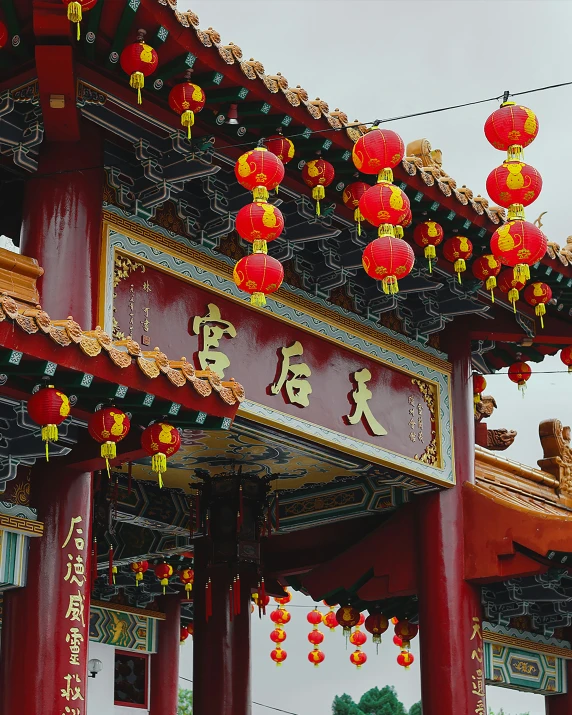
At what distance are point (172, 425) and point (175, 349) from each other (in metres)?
1.40

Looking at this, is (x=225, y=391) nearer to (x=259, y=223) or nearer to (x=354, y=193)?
(x=259, y=223)

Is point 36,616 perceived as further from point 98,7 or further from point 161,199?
point 98,7

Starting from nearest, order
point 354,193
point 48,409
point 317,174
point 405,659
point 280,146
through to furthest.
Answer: point 48,409 → point 280,146 → point 317,174 → point 354,193 → point 405,659

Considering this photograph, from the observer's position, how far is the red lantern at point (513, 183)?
29.9 feet

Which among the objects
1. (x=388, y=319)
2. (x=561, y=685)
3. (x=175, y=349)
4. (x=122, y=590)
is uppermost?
(x=388, y=319)

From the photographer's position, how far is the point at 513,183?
358 inches

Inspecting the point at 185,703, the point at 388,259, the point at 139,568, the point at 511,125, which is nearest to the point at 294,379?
the point at 388,259

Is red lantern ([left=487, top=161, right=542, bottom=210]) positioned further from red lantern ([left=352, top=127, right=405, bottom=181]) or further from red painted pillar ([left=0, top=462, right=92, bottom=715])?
red painted pillar ([left=0, top=462, right=92, bottom=715])

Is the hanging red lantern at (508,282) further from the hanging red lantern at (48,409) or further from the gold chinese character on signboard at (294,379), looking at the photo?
the hanging red lantern at (48,409)

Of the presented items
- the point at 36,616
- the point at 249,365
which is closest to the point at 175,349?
the point at 249,365

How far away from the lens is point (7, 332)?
7.11 meters

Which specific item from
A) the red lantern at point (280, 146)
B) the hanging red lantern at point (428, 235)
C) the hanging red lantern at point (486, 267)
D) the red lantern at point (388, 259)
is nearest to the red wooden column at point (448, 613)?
the hanging red lantern at point (486, 267)

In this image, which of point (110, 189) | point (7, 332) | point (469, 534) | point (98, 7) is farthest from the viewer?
point (469, 534)

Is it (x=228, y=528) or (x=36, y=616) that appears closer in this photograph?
(x=36, y=616)
